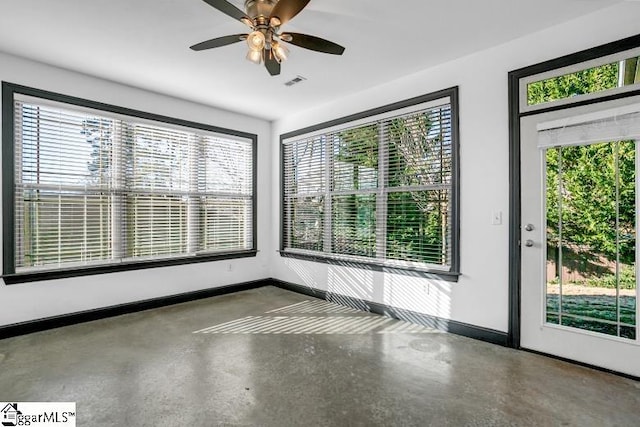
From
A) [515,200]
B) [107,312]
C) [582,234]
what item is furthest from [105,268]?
[582,234]

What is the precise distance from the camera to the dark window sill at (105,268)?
3227 mm

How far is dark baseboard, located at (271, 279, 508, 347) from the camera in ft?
9.79

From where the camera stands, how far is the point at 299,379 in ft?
7.73

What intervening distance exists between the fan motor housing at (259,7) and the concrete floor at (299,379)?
2.50 m

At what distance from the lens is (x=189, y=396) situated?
7.01 ft

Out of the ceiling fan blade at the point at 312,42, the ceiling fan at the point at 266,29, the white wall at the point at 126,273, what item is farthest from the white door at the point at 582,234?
the white wall at the point at 126,273

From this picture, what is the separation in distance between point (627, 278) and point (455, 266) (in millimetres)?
1242

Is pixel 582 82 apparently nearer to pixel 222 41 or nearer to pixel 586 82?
pixel 586 82

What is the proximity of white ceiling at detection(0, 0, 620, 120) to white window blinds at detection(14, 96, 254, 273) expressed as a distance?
661 millimetres

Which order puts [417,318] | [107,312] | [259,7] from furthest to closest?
[107,312]
[417,318]
[259,7]

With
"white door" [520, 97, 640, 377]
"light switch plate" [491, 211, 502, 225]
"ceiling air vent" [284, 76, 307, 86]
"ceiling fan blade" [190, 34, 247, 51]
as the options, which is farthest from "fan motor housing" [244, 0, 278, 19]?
"light switch plate" [491, 211, 502, 225]

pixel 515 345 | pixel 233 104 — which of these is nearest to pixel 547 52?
pixel 515 345

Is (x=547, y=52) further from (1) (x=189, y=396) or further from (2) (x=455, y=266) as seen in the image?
(1) (x=189, y=396)

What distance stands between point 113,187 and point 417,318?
12.4 feet
